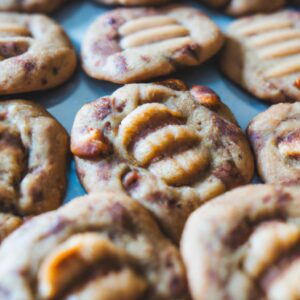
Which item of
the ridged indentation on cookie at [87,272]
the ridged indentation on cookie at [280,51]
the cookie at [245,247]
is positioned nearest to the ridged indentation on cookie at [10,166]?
the ridged indentation on cookie at [87,272]

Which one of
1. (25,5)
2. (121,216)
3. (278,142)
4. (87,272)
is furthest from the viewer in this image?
(25,5)

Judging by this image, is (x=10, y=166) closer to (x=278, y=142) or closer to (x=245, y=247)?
(x=245, y=247)

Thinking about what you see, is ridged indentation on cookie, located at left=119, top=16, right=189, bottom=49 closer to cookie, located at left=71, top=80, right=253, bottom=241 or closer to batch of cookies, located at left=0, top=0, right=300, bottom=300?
batch of cookies, located at left=0, top=0, right=300, bottom=300

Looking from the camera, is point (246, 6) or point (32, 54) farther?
point (246, 6)

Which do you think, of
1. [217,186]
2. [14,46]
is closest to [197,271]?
[217,186]

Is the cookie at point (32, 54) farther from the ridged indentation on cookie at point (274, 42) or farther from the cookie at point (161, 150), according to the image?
the ridged indentation on cookie at point (274, 42)

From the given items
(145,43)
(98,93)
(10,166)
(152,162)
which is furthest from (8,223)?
(145,43)

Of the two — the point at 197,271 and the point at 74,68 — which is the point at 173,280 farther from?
the point at 74,68
